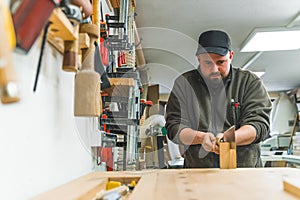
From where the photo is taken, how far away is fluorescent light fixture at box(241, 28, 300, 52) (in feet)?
11.3

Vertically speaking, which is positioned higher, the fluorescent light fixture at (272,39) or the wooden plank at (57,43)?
the fluorescent light fixture at (272,39)

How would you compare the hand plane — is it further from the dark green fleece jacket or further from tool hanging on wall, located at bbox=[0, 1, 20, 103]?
tool hanging on wall, located at bbox=[0, 1, 20, 103]

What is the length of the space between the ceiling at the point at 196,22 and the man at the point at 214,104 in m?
1.41

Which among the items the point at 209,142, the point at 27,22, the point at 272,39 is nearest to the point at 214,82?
the point at 209,142

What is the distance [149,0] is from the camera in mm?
2896

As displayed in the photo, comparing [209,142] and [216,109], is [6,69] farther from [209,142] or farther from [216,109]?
[216,109]

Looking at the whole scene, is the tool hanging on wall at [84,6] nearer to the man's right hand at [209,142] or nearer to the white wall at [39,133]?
the white wall at [39,133]

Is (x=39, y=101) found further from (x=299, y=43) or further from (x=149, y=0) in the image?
(x=299, y=43)

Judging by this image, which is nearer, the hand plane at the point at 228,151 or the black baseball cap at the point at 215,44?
the hand plane at the point at 228,151

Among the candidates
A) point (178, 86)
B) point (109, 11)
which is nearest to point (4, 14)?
point (178, 86)

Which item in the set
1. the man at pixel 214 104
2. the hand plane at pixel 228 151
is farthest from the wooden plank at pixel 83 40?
the man at pixel 214 104

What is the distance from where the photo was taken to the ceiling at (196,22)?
2.99 m

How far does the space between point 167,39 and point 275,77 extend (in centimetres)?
357

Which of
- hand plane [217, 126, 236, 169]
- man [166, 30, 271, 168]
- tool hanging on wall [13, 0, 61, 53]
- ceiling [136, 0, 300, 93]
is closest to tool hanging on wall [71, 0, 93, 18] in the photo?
tool hanging on wall [13, 0, 61, 53]
